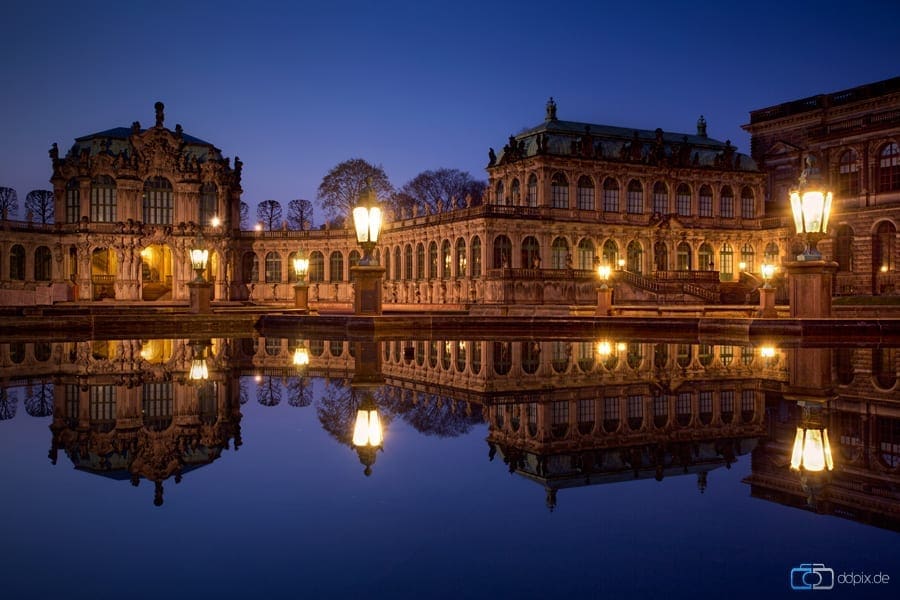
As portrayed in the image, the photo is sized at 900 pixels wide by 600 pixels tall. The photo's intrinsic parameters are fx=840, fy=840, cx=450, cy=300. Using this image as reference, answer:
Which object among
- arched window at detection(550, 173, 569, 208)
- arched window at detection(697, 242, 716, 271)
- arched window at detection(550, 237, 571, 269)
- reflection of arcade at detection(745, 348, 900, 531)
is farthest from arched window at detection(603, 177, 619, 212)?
reflection of arcade at detection(745, 348, 900, 531)

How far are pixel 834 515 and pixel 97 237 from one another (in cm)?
6872

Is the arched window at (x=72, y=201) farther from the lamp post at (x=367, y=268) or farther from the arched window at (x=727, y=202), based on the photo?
the arched window at (x=727, y=202)

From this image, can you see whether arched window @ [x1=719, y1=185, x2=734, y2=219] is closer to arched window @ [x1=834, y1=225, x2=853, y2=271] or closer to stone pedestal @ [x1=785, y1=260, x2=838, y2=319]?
arched window @ [x1=834, y1=225, x2=853, y2=271]

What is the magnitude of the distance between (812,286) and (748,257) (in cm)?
4446

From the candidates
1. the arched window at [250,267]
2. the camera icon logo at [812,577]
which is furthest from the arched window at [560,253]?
the camera icon logo at [812,577]

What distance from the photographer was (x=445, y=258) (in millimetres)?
59844

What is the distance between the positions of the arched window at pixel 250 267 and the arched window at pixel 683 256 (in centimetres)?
3539

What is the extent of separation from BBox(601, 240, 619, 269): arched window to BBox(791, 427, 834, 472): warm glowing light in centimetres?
5305

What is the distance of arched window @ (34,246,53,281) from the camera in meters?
66.1

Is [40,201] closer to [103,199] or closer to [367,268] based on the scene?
[103,199]

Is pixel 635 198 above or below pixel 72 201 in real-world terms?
below

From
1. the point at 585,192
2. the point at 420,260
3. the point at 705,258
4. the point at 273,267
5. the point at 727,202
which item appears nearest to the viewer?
the point at 585,192

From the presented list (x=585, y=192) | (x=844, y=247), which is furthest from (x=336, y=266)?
(x=844, y=247)

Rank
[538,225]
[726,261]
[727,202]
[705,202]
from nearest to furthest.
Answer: [538,225] < [705,202] < [726,261] < [727,202]
